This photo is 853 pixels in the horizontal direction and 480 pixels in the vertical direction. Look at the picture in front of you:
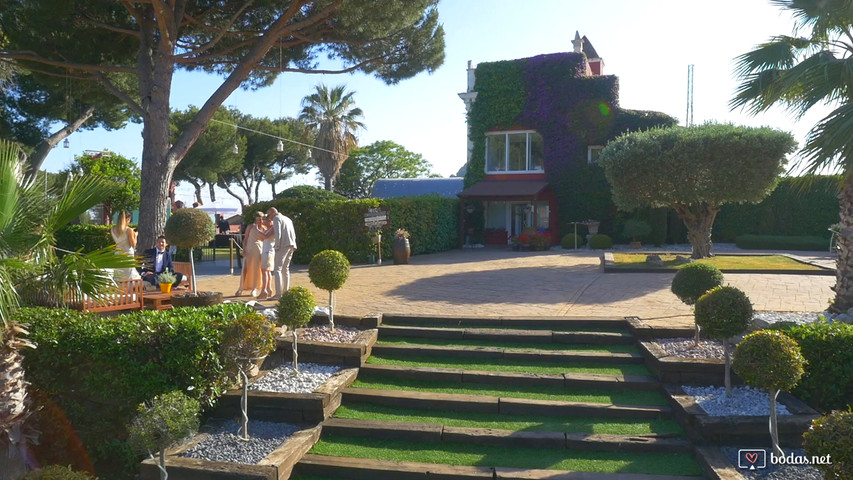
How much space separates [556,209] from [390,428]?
19897mm

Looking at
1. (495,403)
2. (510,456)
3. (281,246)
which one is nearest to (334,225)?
(281,246)

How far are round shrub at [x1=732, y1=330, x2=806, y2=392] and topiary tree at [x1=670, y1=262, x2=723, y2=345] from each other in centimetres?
217

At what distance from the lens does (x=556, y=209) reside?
24266 mm

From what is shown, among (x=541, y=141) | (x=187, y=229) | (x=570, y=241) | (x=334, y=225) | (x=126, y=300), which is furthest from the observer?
(x=541, y=141)

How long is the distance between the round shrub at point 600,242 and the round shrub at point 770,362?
17.5m

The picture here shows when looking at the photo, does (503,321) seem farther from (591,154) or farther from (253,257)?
(591,154)

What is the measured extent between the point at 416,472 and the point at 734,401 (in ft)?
10.0

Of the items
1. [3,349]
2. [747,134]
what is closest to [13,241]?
[3,349]

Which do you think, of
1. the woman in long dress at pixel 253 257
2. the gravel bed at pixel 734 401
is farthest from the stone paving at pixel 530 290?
the gravel bed at pixel 734 401

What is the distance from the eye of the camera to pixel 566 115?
2378 cm

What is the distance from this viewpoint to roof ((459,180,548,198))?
23109 millimetres

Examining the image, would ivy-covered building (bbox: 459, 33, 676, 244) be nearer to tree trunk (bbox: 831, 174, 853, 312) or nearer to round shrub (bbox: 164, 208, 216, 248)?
tree trunk (bbox: 831, 174, 853, 312)

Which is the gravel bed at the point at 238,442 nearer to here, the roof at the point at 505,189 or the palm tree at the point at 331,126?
the roof at the point at 505,189

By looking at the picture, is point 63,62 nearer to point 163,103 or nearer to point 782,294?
point 163,103
